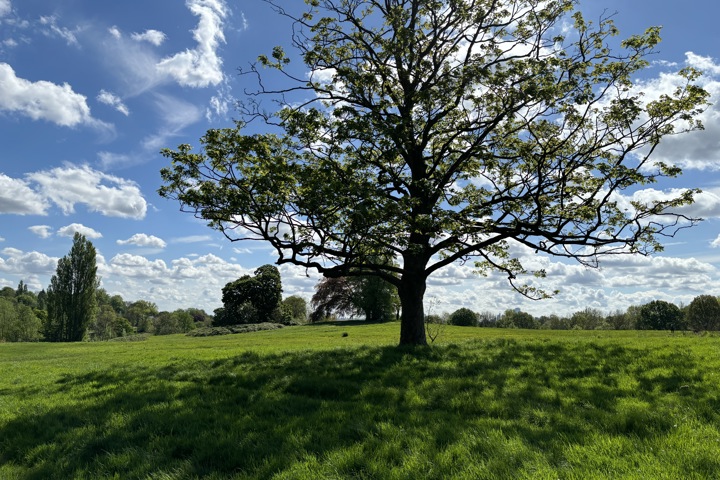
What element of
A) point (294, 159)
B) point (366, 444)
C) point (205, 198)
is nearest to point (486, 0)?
point (294, 159)

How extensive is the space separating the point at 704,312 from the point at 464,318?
45.9 meters

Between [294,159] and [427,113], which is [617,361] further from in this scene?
[294,159]

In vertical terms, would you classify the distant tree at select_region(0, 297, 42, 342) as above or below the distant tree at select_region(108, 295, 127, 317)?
below

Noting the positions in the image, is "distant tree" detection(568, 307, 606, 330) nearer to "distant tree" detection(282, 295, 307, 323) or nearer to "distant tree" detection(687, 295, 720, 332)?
"distant tree" detection(687, 295, 720, 332)

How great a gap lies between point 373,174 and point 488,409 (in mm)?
12645

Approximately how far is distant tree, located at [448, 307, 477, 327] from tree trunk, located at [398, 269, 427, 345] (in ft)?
176

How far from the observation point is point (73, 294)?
77.2 m

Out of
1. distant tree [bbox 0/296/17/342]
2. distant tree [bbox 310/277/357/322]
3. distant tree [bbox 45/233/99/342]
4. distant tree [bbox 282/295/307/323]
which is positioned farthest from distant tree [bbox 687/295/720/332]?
distant tree [bbox 0/296/17/342]

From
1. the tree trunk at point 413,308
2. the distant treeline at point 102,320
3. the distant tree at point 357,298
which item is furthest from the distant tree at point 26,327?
the tree trunk at point 413,308

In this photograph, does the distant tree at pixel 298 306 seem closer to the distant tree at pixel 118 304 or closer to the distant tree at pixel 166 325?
the distant tree at pixel 166 325

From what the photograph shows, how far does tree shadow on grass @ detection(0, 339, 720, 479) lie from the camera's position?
616 cm

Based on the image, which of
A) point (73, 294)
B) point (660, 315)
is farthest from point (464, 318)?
point (73, 294)

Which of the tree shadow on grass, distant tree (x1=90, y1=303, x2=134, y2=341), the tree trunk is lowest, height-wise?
distant tree (x1=90, y1=303, x2=134, y2=341)

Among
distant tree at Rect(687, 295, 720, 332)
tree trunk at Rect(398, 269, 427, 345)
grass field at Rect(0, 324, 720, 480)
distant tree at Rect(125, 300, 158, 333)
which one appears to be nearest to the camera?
grass field at Rect(0, 324, 720, 480)
